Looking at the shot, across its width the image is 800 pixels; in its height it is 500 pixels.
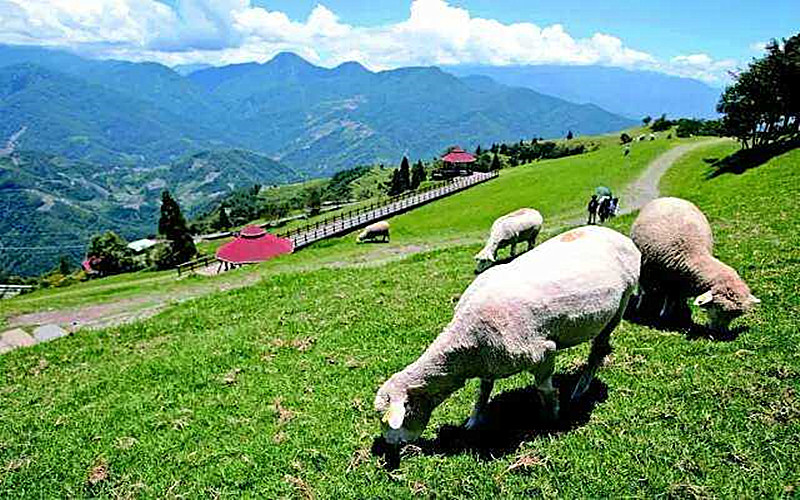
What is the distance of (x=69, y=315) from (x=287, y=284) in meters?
11.1

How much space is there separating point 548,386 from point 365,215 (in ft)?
168

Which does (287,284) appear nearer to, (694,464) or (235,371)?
(235,371)

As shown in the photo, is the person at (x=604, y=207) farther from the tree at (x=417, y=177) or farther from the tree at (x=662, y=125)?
the tree at (x=662, y=125)

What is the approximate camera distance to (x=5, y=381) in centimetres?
1425

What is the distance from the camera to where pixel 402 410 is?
23.7 feet

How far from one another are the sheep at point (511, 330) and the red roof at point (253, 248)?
110 feet

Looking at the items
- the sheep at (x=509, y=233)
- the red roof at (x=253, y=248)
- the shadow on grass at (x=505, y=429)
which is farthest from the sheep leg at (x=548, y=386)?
the red roof at (x=253, y=248)

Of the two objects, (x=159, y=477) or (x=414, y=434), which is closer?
(x=414, y=434)

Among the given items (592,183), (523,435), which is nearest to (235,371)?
(523,435)

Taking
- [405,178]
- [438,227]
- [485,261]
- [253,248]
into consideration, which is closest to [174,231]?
[253,248]

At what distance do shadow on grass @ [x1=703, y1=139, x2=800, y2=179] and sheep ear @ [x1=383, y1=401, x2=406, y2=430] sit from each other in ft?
137

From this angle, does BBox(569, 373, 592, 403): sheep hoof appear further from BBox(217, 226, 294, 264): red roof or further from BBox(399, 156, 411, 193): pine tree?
BBox(399, 156, 411, 193): pine tree

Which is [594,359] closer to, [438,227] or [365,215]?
[438,227]

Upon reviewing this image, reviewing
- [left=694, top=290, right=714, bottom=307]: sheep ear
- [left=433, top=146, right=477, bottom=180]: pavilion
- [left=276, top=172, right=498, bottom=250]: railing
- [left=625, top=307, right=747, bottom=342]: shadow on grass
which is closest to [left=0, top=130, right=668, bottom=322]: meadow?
[left=276, top=172, right=498, bottom=250]: railing
